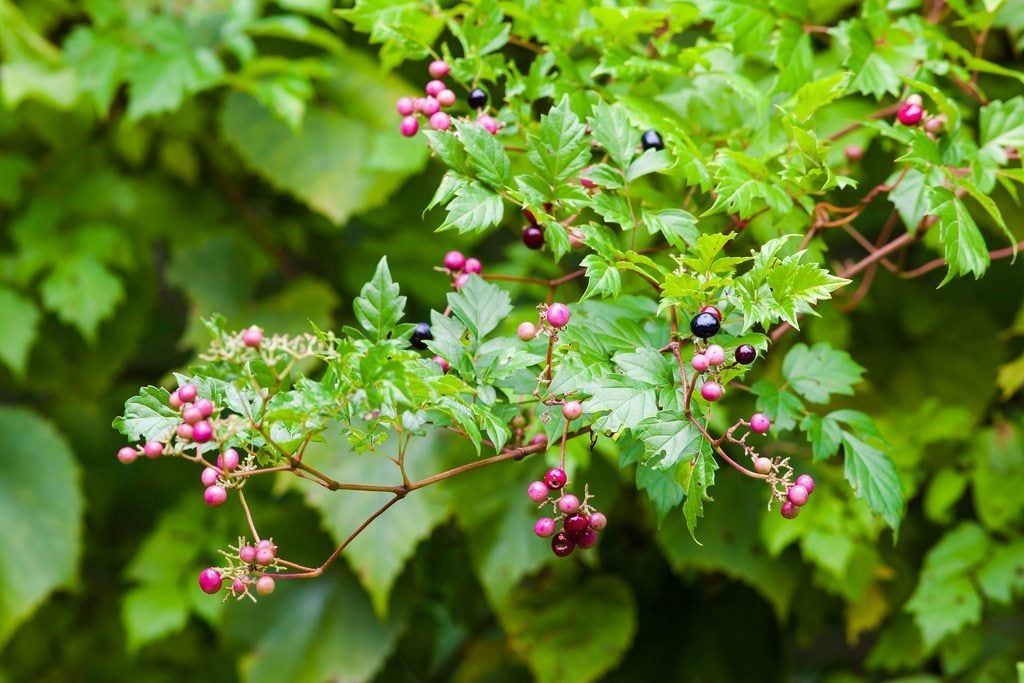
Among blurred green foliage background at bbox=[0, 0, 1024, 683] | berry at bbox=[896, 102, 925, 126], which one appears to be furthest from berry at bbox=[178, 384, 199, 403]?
blurred green foliage background at bbox=[0, 0, 1024, 683]

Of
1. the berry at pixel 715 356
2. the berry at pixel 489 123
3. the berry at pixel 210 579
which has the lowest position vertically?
the berry at pixel 210 579

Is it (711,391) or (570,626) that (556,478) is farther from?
(570,626)

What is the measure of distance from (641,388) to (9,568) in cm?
142

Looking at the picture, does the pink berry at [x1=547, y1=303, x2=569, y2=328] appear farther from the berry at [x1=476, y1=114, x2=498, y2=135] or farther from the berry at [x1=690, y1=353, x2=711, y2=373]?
the berry at [x1=476, y1=114, x2=498, y2=135]

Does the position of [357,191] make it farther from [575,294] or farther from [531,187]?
[531,187]

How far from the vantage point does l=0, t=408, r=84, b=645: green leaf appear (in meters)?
1.77

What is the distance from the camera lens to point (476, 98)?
2.99ft

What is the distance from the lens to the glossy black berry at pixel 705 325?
73 cm

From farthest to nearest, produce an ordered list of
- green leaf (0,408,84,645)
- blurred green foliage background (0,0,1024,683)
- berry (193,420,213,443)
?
green leaf (0,408,84,645) < blurred green foliage background (0,0,1024,683) < berry (193,420,213,443)

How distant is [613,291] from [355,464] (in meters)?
0.95

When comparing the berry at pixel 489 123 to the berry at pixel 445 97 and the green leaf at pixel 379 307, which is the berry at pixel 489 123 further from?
the green leaf at pixel 379 307

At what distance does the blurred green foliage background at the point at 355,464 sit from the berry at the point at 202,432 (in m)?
0.85

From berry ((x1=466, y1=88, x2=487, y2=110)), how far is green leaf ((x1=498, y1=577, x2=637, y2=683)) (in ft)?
3.07

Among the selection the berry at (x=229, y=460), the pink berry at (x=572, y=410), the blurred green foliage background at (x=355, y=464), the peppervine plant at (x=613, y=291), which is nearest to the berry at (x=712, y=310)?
the peppervine plant at (x=613, y=291)
